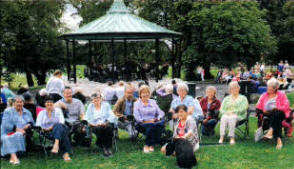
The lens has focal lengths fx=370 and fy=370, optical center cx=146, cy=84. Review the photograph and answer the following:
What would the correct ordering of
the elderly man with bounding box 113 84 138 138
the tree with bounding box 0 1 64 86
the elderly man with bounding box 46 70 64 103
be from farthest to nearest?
the tree with bounding box 0 1 64 86 < the elderly man with bounding box 46 70 64 103 < the elderly man with bounding box 113 84 138 138

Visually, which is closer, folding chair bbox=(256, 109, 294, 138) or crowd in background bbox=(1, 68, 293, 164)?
crowd in background bbox=(1, 68, 293, 164)

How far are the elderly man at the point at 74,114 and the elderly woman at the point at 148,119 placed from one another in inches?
43.2

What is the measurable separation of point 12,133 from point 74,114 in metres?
1.28

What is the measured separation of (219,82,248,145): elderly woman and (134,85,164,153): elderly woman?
1.29m

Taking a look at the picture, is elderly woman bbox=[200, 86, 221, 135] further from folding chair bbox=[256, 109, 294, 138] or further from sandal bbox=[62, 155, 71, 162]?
sandal bbox=[62, 155, 71, 162]

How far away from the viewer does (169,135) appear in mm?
7422

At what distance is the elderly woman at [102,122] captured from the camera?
22.3ft

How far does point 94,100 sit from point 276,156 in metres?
3.46

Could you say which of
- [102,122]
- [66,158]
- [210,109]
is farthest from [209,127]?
[66,158]

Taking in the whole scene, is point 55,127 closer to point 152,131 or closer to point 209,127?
point 152,131

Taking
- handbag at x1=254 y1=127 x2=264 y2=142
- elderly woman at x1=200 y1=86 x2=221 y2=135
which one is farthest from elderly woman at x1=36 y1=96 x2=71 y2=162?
handbag at x1=254 y1=127 x2=264 y2=142

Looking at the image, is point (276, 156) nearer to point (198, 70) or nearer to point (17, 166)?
point (17, 166)

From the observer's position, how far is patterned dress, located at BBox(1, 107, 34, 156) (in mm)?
6340

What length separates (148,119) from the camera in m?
7.23
